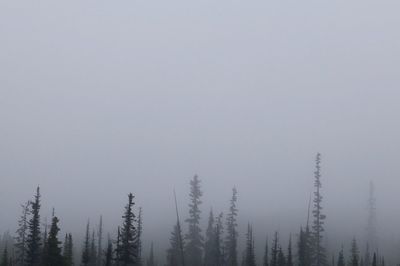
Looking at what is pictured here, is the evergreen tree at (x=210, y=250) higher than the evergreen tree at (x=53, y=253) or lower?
higher

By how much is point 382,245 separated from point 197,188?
5391cm

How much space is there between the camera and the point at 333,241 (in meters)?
151

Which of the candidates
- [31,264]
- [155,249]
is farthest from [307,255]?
[155,249]

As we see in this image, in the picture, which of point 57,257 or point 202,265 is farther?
point 202,265

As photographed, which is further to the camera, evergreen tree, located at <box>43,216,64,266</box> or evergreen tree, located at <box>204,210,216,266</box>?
evergreen tree, located at <box>204,210,216,266</box>

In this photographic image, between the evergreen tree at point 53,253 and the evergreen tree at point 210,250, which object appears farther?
the evergreen tree at point 210,250

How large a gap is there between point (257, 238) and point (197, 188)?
63151mm

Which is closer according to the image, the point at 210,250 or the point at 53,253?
the point at 53,253

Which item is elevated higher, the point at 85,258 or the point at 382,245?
the point at 382,245

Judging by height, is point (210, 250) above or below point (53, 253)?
above

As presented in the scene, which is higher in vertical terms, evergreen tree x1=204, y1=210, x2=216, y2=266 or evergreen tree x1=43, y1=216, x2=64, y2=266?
evergreen tree x1=204, y1=210, x2=216, y2=266

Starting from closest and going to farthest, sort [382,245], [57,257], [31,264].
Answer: [57,257]
[31,264]
[382,245]

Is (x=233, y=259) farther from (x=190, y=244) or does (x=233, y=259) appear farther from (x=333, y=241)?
(x=333, y=241)

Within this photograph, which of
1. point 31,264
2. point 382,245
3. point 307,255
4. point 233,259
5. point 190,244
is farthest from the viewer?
point 382,245
